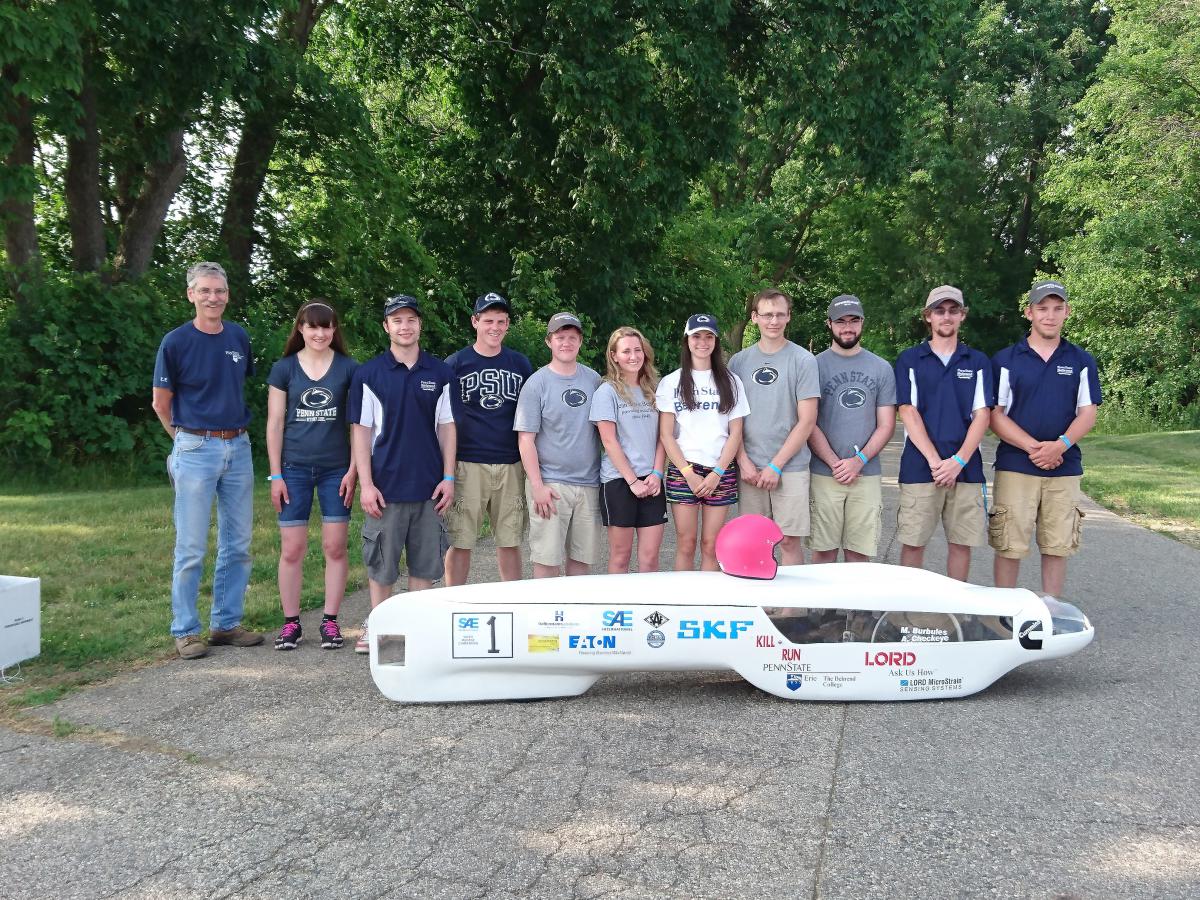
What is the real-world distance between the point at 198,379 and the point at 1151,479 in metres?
14.3

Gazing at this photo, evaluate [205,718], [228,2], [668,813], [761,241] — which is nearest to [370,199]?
[228,2]

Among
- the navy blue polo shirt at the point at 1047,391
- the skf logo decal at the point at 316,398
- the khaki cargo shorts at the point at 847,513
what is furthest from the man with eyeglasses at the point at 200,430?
the navy blue polo shirt at the point at 1047,391

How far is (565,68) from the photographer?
13977mm

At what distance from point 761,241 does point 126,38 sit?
26.6 meters

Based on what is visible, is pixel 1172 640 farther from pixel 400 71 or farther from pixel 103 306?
pixel 400 71

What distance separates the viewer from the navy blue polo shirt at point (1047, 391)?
229 inches

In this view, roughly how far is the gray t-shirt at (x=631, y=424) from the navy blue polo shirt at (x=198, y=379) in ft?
6.64

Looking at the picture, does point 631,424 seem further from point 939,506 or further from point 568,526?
point 939,506

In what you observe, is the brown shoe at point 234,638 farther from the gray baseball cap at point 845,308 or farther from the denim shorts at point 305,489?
the gray baseball cap at point 845,308

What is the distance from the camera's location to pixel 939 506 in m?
6.04

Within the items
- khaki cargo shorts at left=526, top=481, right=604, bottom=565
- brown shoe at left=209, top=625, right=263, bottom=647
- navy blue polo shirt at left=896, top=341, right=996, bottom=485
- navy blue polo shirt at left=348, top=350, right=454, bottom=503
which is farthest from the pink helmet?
brown shoe at left=209, top=625, right=263, bottom=647

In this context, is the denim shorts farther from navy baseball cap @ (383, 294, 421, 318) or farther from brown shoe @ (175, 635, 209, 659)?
navy baseball cap @ (383, 294, 421, 318)

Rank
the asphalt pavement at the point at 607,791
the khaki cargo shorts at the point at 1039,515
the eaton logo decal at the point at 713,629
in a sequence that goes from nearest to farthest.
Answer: the asphalt pavement at the point at 607,791 < the eaton logo decal at the point at 713,629 < the khaki cargo shorts at the point at 1039,515

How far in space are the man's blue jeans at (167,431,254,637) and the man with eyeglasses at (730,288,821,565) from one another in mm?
2830
